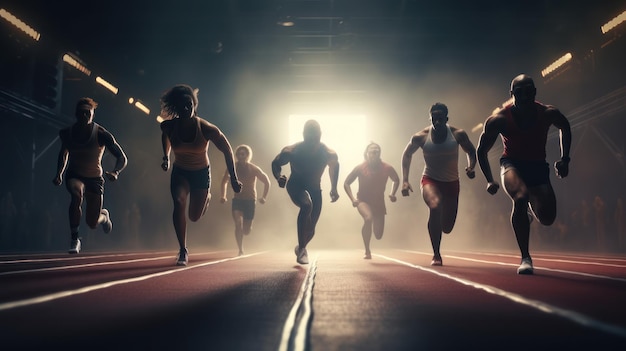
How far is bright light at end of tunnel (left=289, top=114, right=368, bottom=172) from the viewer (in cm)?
2995

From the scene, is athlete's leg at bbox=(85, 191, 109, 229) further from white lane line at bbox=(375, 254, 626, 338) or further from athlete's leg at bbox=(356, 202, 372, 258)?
white lane line at bbox=(375, 254, 626, 338)

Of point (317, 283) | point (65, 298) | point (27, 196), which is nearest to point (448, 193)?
point (317, 283)

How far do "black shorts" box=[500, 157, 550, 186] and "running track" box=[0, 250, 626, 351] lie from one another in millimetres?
1353

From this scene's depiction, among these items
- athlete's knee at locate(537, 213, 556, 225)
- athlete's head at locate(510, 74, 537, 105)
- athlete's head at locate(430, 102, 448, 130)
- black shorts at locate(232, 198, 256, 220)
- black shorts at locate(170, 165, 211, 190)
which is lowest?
athlete's knee at locate(537, 213, 556, 225)

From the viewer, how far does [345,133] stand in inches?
1188

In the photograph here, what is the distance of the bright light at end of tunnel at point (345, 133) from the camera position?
2995cm

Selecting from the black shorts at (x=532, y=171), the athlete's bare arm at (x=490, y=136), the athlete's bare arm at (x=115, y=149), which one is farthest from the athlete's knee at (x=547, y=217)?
the athlete's bare arm at (x=115, y=149)

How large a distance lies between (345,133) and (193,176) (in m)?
22.6

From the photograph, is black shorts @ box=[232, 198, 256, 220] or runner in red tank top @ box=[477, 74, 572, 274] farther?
black shorts @ box=[232, 198, 256, 220]

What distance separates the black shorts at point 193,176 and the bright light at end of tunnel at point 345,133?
861 inches

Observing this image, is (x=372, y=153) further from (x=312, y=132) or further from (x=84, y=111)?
(x=84, y=111)

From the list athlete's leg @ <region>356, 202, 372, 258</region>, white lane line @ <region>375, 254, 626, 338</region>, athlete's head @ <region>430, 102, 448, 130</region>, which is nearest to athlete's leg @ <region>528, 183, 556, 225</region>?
white lane line @ <region>375, 254, 626, 338</region>

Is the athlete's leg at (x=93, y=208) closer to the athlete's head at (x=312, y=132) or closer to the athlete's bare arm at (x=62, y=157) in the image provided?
the athlete's bare arm at (x=62, y=157)

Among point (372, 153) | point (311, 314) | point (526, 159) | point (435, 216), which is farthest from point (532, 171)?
point (372, 153)
